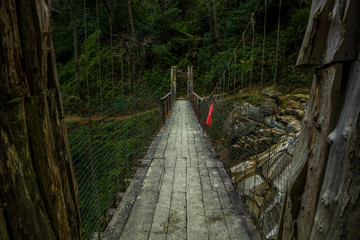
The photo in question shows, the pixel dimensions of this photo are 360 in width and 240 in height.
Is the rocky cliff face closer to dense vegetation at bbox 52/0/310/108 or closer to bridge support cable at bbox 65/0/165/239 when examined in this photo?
bridge support cable at bbox 65/0/165/239

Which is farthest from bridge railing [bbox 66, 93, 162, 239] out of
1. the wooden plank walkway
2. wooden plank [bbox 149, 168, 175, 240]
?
wooden plank [bbox 149, 168, 175, 240]

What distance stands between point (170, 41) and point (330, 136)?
14.8 metres

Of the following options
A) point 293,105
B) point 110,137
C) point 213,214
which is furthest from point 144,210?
point 293,105

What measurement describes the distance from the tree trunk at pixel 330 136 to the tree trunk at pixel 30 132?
0.79m

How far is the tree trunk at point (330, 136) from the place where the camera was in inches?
20.4

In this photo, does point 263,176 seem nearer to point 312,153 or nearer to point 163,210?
point 163,210

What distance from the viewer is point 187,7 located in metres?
15.5

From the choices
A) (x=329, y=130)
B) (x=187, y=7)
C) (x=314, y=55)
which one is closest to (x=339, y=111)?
(x=329, y=130)

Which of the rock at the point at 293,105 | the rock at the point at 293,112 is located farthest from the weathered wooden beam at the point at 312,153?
the rock at the point at 293,105

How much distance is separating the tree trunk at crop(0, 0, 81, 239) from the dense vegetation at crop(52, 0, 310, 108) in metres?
7.09

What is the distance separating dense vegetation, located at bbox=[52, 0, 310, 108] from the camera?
745cm

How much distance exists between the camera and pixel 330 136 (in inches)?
23.3

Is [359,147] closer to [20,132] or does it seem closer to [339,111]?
[339,111]

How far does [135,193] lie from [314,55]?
1.72 metres
